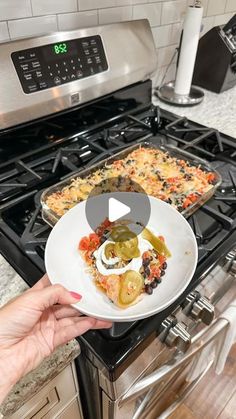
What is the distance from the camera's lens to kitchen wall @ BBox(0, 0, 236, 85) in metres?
0.76

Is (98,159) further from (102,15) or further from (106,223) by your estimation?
(102,15)

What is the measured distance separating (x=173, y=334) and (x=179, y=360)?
150 millimetres

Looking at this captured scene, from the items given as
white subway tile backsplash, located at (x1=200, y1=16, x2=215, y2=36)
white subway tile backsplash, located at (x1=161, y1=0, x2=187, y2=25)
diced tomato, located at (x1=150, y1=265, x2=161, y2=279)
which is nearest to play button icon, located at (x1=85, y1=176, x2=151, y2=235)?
diced tomato, located at (x1=150, y1=265, x2=161, y2=279)

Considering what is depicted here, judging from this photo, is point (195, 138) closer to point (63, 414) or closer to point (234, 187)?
point (234, 187)

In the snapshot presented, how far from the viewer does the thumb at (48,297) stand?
44 centimetres

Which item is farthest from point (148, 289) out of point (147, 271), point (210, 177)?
point (210, 177)

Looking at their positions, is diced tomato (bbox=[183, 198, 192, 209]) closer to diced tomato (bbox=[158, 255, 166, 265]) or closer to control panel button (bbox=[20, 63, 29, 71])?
diced tomato (bbox=[158, 255, 166, 265])

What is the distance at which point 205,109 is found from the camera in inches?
44.8

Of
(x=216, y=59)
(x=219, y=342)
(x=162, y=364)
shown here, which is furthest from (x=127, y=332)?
(x=216, y=59)

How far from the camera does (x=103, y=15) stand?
942 millimetres

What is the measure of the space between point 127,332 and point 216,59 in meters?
1.09

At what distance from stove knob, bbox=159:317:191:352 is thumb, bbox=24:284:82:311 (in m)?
0.19

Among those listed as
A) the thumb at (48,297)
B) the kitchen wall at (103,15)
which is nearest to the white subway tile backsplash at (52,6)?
the kitchen wall at (103,15)

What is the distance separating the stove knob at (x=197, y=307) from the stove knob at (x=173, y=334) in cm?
3
